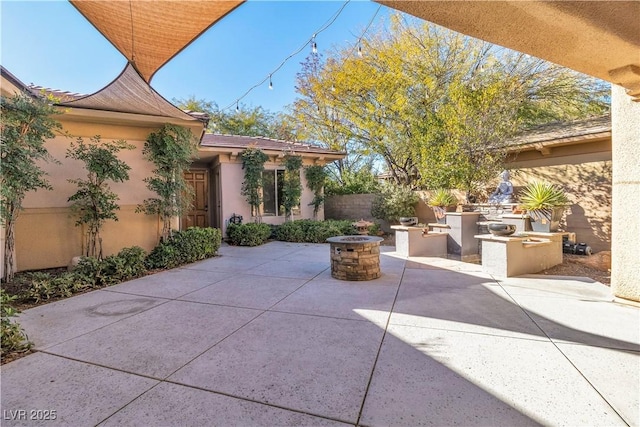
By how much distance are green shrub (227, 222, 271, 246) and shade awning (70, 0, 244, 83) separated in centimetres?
510

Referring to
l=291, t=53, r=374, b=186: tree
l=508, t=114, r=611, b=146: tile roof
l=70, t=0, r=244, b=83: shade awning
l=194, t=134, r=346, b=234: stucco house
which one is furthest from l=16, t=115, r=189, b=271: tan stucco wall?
l=508, t=114, r=611, b=146: tile roof

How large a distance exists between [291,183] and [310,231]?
213 centimetres

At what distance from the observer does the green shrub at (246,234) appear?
29.3ft

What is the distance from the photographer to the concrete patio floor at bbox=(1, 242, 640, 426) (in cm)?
184

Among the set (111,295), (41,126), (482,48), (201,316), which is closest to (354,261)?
(201,316)

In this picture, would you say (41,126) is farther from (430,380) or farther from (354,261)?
(430,380)

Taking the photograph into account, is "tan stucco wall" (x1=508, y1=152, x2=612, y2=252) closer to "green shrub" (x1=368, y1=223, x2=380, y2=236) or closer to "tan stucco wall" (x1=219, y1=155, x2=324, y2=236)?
"green shrub" (x1=368, y1=223, x2=380, y2=236)

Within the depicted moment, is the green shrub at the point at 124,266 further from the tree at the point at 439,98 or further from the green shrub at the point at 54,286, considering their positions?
the tree at the point at 439,98

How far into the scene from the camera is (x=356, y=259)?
491 centimetres

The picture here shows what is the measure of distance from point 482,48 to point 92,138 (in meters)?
12.3

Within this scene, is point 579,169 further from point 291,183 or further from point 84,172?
point 84,172

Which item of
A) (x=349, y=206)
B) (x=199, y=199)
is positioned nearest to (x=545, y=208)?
(x=349, y=206)

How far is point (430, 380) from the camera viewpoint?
214 centimetres

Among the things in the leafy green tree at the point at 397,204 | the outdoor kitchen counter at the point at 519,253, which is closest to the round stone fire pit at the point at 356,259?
the outdoor kitchen counter at the point at 519,253
